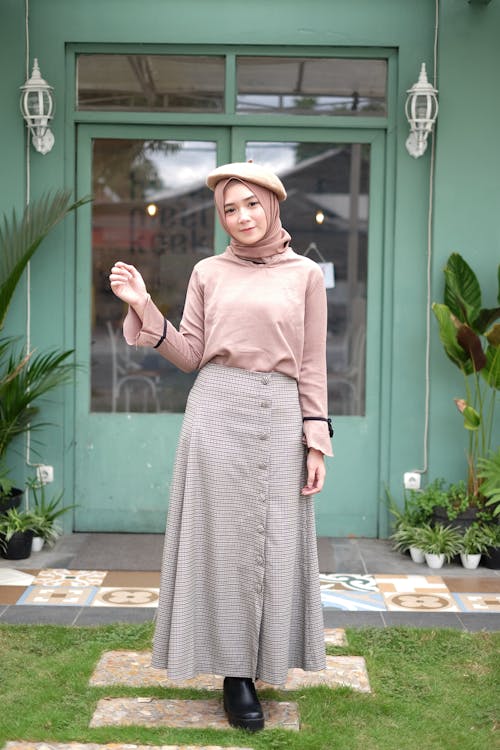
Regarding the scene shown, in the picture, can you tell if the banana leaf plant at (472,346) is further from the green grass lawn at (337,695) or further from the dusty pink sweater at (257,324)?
the dusty pink sweater at (257,324)

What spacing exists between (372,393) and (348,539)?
2.65ft

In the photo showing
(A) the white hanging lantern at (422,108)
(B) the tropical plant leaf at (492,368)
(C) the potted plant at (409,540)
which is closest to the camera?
(B) the tropical plant leaf at (492,368)

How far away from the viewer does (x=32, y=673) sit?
12.2 ft

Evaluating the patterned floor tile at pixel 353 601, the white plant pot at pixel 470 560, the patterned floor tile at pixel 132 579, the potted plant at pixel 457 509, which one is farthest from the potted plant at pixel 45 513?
the white plant pot at pixel 470 560

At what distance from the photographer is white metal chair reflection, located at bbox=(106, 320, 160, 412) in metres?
5.84

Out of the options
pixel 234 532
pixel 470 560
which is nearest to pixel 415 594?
pixel 470 560

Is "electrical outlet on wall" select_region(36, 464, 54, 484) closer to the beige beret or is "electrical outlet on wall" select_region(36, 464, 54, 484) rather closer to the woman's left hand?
the woman's left hand

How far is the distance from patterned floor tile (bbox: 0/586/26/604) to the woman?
1544 millimetres

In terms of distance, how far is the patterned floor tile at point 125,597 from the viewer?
181 inches

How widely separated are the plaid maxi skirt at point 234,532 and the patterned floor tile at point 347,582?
1.65m

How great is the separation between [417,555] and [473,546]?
28 cm

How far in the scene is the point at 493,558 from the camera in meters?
5.17

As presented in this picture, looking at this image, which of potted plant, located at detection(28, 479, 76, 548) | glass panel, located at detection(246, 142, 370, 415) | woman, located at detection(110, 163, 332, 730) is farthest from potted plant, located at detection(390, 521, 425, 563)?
woman, located at detection(110, 163, 332, 730)

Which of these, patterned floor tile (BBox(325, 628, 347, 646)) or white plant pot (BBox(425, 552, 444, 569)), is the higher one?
white plant pot (BBox(425, 552, 444, 569))
